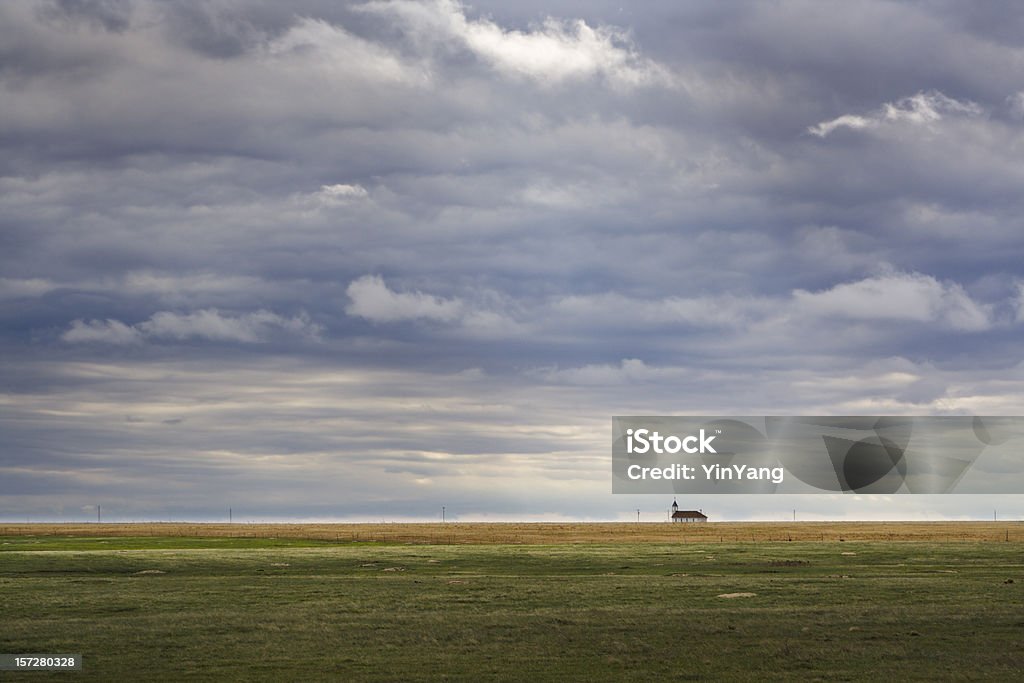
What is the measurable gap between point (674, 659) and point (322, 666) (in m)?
13.3

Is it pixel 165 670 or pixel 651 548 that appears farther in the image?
pixel 651 548

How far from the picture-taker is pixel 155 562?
3349 inches

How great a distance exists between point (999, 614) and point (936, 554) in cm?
5283

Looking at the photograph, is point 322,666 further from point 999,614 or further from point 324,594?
point 999,614

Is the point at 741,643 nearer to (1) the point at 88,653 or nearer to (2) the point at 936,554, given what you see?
(1) the point at 88,653

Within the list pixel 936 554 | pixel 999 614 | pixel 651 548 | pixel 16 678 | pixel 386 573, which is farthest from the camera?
pixel 651 548

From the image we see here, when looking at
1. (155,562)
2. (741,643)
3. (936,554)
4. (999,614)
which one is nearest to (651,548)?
(936,554)

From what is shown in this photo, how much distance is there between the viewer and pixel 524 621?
46.6 meters

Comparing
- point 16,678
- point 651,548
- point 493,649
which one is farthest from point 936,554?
point 16,678

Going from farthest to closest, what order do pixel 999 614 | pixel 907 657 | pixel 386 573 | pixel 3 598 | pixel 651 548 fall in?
pixel 651 548, pixel 386 573, pixel 3 598, pixel 999 614, pixel 907 657

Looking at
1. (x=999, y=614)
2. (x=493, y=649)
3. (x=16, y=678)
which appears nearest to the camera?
(x=16, y=678)

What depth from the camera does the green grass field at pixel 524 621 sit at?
35.2 metres

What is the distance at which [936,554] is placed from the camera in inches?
3755

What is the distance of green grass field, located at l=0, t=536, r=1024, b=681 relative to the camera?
3525cm
